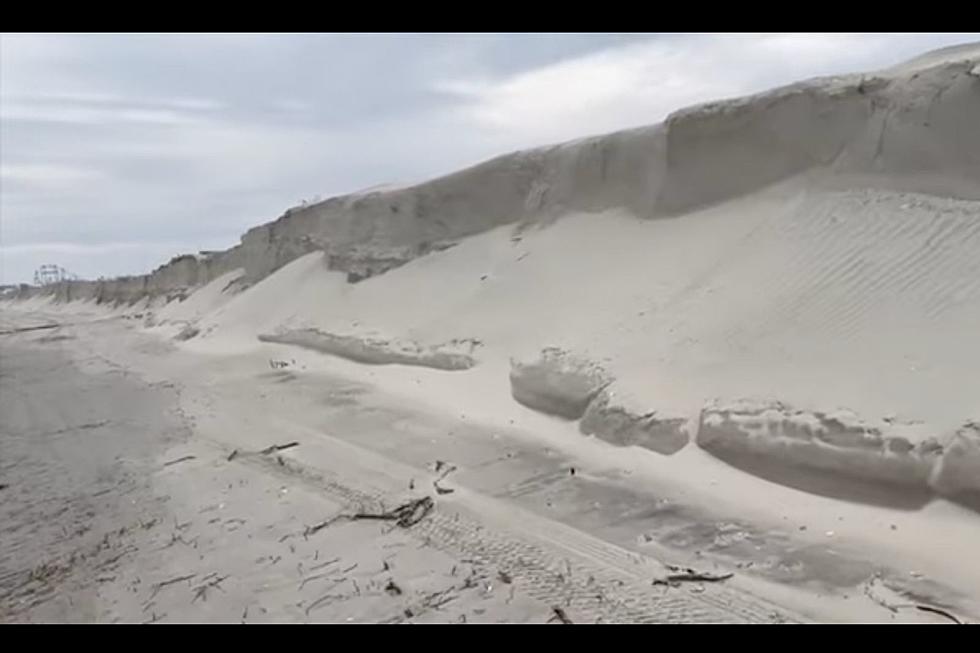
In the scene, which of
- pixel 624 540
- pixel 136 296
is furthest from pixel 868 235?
pixel 136 296

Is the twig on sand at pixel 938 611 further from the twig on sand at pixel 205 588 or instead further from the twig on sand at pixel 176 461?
the twig on sand at pixel 176 461

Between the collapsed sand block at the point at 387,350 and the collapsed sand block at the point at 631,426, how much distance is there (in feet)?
9.94

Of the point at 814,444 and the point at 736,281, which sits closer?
the point at 814,444

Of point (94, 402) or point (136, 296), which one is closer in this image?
point (94, 402)

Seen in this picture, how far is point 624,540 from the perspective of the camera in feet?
15.4

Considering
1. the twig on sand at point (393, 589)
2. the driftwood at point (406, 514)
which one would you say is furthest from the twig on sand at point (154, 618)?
the driftwood at point (406, 514)

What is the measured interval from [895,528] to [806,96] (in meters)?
5.82

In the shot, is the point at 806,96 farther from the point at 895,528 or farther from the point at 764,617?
the point at 764,617

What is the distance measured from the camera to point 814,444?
533cm

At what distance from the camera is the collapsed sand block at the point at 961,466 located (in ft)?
15.0

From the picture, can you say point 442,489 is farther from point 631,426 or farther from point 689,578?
point 689,578

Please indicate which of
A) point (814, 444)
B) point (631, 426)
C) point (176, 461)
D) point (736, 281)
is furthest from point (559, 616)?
point (736, 281)

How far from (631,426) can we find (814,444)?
5.24ft

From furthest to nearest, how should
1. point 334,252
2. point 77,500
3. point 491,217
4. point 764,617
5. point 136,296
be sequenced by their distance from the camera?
point 136,296
point 334,252
point 491,217
point 77,500
point 764,617
